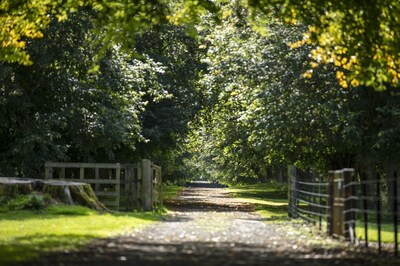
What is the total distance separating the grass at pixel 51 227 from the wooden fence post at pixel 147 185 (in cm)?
65

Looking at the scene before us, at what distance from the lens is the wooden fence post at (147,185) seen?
84.9ft

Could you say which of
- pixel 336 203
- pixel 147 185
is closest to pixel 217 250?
pixel 336 203

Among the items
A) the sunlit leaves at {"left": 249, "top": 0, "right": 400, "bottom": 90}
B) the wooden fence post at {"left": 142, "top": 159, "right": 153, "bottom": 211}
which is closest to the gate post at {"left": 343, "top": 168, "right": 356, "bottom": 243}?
the sunlit leaves at {"left": 249, "top": 0, "right": 400, "bottom": 90}

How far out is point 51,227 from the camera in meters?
17.9

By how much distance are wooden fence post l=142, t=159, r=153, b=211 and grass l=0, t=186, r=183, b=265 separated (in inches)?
25.6

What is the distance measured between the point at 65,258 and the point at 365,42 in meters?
9.23

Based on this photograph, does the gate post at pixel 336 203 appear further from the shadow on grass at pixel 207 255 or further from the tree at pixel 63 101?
the tree at pixel 63 101

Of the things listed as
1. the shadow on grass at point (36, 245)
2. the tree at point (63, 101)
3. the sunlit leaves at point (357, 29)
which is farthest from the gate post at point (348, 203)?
the tree at point (63, 101)

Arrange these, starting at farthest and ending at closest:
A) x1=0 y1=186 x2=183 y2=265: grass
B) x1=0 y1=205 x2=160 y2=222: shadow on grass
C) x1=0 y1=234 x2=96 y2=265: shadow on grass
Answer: x1=0 y1=205 x2=160 y2=222: shadow on grass, x1=0 y1=186 x2=183 y2=265: grass, x1=0 y1=234 x2=96 y2=265: shadow on grass

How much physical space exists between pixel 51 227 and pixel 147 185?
26.9 ft

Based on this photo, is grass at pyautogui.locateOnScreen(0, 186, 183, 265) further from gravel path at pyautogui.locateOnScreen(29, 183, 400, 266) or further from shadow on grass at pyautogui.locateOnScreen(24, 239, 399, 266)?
shadow on grass at pyautogui.locateOnScreen(24, 239, 399, 266)

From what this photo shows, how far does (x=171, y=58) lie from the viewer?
47.9m

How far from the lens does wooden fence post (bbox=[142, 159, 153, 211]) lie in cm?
2588

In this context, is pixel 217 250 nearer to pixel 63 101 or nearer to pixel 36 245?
pixel 36 245
